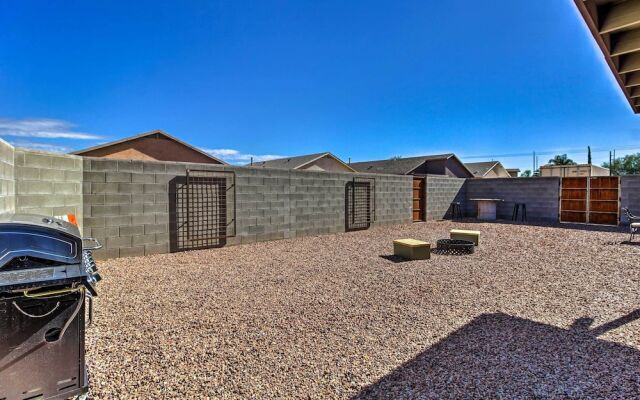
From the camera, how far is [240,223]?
721cm

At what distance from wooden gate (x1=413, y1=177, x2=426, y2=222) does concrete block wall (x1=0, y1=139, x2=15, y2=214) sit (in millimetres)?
10820

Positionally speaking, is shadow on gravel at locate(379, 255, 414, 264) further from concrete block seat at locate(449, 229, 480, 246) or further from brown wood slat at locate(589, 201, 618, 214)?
brown wood slat at locate(589, 201, 618, 214)

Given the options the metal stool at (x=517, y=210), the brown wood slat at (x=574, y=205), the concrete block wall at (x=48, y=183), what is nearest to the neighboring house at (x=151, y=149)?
the concrete block wall at (x=48, y=183)

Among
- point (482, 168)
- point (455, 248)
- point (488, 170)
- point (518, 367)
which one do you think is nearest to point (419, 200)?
point (455, 248)

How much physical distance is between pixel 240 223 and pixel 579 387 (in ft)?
20.6

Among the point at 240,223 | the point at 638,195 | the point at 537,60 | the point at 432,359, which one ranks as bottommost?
the point at 432,359

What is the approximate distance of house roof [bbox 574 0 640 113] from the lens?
7.63ft

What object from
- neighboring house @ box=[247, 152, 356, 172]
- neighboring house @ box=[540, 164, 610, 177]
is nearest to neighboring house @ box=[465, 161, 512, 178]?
neighboring house @ box=[540, 164, 610, 177]

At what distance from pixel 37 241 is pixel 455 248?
21.1 ft

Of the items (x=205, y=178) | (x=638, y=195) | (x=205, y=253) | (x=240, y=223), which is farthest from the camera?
(x=638, y=195)

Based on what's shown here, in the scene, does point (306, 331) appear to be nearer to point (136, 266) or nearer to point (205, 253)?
point (136, 266)

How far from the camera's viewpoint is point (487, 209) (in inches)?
512

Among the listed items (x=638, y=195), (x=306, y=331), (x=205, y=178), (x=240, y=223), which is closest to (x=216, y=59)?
(x=205, y=178)

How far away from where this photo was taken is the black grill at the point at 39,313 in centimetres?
145
